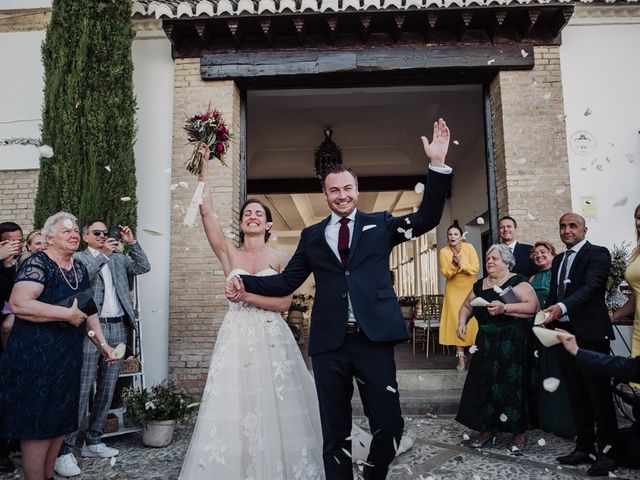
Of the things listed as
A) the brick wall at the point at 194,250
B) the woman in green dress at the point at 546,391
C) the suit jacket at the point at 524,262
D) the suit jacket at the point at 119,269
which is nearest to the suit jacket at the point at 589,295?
the woman in green dress at the point at 546,391

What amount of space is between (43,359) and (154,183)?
3932 mm

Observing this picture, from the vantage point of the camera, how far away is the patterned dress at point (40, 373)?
10.3ft

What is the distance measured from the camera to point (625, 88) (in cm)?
680

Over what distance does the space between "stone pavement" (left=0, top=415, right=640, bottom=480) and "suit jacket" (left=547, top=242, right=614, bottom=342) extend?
1045 millimetres

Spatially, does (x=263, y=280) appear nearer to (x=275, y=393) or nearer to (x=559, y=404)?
(x=275, y=393)

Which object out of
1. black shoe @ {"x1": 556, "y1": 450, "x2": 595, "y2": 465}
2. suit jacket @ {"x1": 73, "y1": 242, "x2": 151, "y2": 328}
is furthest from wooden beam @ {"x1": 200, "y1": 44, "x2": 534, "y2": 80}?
black shoe @ {"x1": 556, "y1": 450, "x2": 595, "y2": 465}

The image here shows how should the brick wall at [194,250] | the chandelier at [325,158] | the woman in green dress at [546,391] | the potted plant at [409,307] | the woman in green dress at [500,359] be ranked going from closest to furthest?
the woman in green dress at [500,359] < the woman in green dress at [546,391] < the brick wall at [194,250] < the chandelier at [325,158] < the potted plant at [409,307]

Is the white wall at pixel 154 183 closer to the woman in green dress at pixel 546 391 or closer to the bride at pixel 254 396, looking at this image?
the bride at pixel 254 396

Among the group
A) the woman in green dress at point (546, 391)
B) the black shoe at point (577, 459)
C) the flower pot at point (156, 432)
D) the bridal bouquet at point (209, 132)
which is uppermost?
the bridal bouquet at point (209, 132)

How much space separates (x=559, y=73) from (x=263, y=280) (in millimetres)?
5524

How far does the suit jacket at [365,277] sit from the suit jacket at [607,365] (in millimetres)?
874

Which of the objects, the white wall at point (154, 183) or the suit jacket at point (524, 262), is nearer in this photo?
the suit jacket at point (524, 262)

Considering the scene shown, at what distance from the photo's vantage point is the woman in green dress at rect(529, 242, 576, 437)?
462 centimetres

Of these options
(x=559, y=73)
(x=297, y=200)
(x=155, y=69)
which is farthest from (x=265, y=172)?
(x=559, y=73)
